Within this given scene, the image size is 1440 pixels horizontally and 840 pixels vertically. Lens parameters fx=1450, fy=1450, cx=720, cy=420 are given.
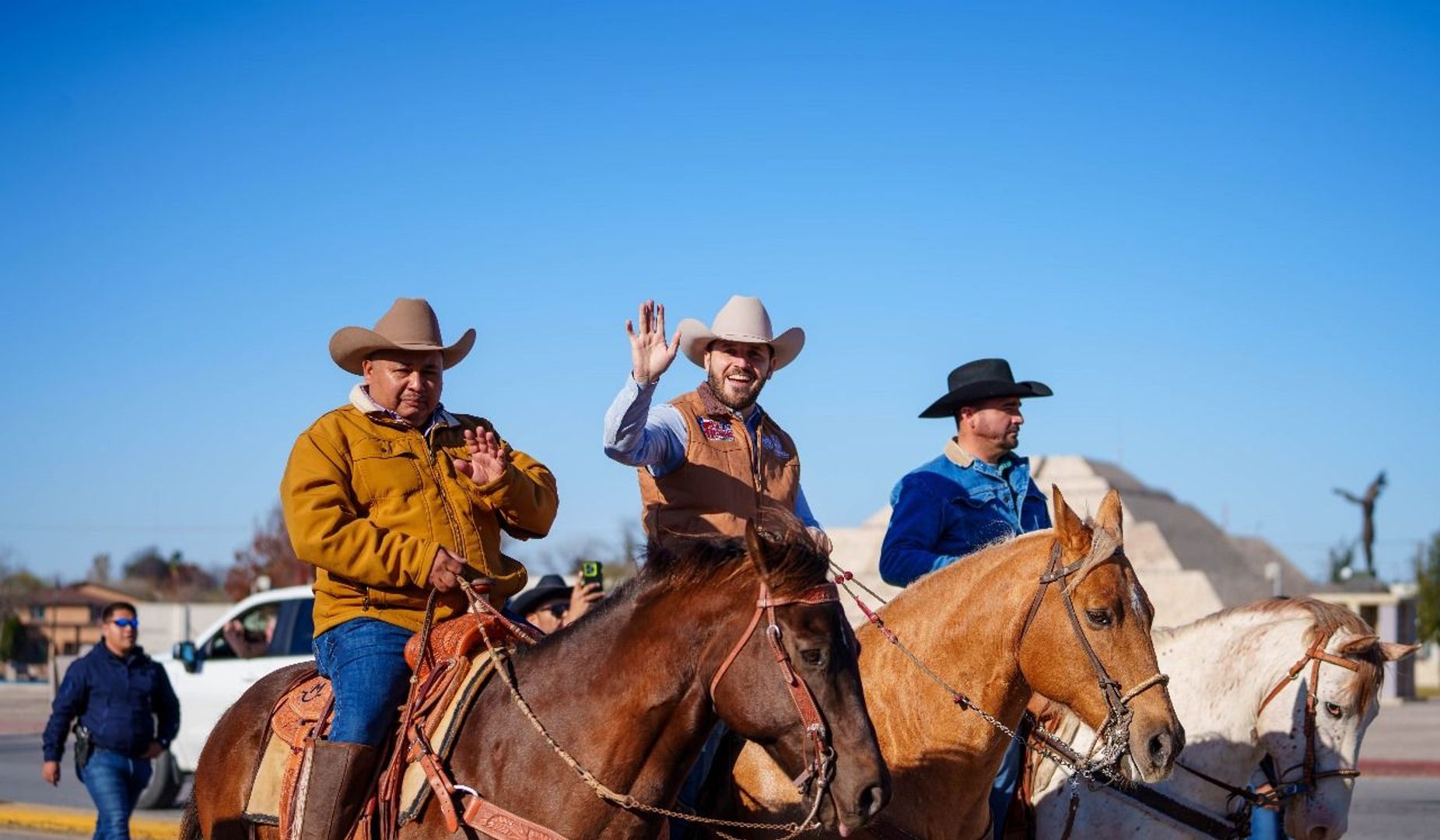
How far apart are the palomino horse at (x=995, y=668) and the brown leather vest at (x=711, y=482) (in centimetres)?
74

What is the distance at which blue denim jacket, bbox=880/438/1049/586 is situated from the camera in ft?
22.1

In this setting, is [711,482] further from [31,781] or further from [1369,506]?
[1369,506]

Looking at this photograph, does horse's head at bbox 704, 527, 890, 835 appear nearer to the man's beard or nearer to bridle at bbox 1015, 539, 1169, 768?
bridle at bbox 1015, 539, 1169, 768

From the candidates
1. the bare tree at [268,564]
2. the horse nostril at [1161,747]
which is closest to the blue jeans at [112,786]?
the horse nostril at [1161,747]

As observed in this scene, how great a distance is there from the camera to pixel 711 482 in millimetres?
5977

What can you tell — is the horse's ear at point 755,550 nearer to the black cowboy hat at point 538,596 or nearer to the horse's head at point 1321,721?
the horse's head at point 1321,721

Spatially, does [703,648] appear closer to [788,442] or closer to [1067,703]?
[1067,703]

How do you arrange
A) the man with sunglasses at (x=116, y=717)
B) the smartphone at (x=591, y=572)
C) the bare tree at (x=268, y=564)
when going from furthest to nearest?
1. the bare tree at (x=268, y=564)
2. the man with sunglasses at (x=116, y=717)
3. the smartphone at (x=591, y=572)

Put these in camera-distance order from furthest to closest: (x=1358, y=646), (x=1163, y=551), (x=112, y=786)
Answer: (x=1163, y=551)
(x=112, y=786)
(x=1358, y=646)

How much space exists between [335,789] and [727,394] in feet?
7.65

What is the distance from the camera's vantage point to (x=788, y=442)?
6414 millimetres

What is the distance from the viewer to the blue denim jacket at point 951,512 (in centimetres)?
675

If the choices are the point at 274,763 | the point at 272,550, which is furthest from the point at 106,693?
the point at 272,550

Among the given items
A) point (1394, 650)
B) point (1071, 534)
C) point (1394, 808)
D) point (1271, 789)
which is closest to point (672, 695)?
point (1071, 534)
